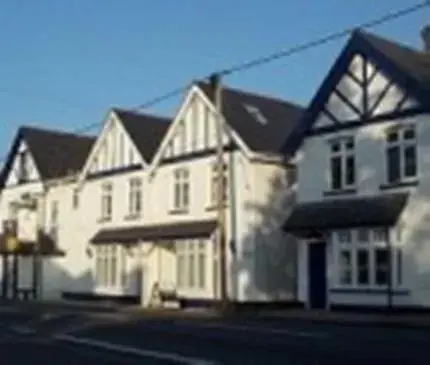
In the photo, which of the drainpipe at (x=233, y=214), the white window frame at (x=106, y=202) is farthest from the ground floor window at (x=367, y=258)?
the white window frame at (x=106, y=202)

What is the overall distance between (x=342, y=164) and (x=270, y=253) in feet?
18.7

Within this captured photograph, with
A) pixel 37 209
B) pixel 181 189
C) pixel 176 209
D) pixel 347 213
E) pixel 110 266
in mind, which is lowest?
pixel 110 266

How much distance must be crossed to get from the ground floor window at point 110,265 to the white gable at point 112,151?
3857 millimetres

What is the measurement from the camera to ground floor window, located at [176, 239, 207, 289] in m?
39.1

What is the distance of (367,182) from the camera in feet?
108

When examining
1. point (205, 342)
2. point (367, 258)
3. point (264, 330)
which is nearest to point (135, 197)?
point (367, 258)

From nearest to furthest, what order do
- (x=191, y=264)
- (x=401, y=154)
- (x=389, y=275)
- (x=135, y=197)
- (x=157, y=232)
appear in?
(x=389, y=275) → (x=401, y=154) → (x=191, y=264) → (x=157, y=232) → (x=135, y=197)

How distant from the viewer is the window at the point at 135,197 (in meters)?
43.9

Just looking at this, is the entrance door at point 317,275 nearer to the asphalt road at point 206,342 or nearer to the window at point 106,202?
the asphalt road at point 206,342

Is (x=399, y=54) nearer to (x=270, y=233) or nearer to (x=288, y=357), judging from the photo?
(x=270, y=233)

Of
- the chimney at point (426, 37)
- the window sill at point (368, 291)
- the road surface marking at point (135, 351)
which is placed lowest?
the road surface marking at point (135, 351)

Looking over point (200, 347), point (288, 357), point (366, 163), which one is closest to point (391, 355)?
point (288, 357)

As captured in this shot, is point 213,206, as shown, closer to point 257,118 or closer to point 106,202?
point 257,118

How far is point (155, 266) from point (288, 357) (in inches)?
1011
